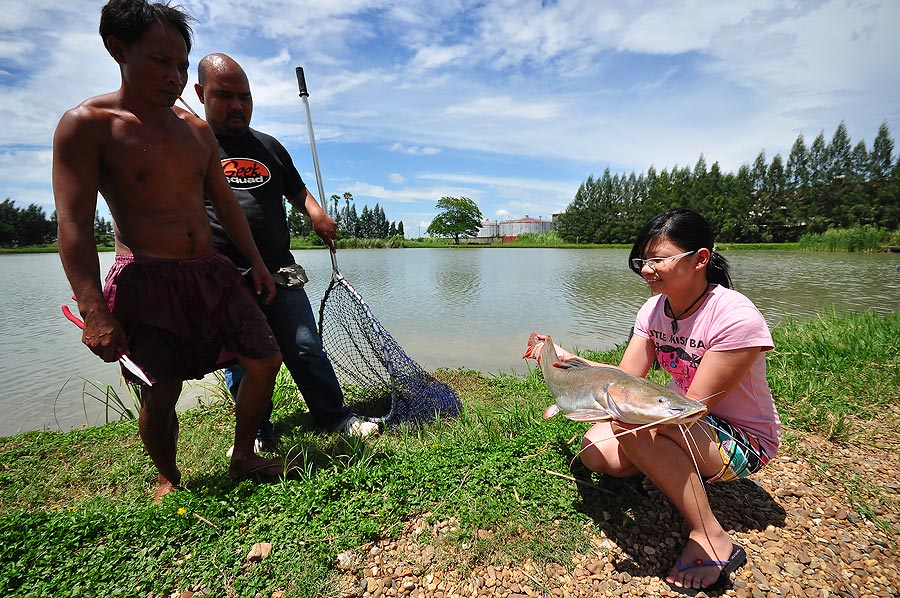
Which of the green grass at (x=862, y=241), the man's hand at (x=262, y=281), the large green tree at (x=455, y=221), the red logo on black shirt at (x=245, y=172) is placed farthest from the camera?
the large green tree at (x=455, y=221)

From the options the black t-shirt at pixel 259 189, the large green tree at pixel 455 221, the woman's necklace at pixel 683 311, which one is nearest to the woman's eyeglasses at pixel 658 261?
the woman's necklace at pixel 683 311

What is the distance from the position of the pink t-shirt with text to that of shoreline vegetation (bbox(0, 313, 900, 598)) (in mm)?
562

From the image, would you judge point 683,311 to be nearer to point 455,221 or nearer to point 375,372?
point 375,372

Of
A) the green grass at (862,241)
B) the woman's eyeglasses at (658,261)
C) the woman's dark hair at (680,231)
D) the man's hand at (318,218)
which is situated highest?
the man's hand at (318,218)

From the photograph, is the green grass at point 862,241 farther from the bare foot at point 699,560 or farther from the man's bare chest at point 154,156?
the man's bare chest at point 154,156

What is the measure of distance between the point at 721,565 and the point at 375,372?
114 inches

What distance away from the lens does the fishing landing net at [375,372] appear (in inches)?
141

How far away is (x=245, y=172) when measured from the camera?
3.21 metres

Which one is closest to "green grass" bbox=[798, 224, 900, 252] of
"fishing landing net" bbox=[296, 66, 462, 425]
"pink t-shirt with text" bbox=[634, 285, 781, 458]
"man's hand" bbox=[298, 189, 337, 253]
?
"pink t-shirt with text" bbox=[634, 285, 781, 458]

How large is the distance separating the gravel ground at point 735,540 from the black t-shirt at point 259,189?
2287 mm

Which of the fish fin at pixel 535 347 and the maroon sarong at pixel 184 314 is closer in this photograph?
the maroon sarong at pixel 184 314

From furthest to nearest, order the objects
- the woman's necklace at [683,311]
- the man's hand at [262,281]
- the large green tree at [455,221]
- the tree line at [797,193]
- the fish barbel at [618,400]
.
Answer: the large green tree at [455,221]
the tree line at [797,193]
the man's hand at [262,281]
the woman's necklace at [683,311]
the fish barbel at [618,400]

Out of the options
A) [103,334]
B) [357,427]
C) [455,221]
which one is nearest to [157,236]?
[103,334]

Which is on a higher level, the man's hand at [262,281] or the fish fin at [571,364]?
the man's hand at [262,281]
